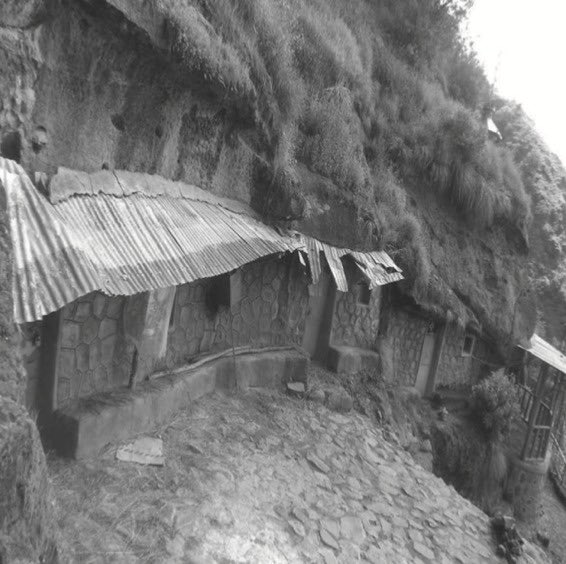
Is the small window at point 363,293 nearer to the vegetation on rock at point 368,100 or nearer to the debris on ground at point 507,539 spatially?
the vegetation on rock at point 368,100

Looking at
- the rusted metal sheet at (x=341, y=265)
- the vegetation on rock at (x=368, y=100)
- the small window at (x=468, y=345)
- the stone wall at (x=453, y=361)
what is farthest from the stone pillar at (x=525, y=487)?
the rusted metal sheet at (x=341, y=265)

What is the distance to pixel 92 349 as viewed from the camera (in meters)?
4.20

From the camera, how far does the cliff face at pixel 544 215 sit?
19156mm

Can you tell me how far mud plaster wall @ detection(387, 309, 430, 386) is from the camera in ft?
35.7

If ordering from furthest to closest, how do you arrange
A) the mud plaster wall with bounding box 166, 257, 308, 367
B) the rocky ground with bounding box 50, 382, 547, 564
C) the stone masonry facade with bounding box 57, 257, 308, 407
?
the mud plaster wall with bounding box 166, 257, 308, 367 < the stone masonry facade with bounding box 57, 257, 308, 407 < the rocky ground with bounding box 50, 382, 547, 564

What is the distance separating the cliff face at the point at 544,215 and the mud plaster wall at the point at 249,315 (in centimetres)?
1379

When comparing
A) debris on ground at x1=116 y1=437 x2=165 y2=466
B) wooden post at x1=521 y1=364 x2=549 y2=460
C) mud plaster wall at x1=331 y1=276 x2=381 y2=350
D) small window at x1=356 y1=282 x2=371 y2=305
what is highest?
small window at x1=356 y1=282 x2=371 y2=305

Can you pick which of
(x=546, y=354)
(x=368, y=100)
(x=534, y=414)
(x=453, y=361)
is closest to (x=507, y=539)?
(x=534, y=414)

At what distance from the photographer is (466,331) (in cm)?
1286

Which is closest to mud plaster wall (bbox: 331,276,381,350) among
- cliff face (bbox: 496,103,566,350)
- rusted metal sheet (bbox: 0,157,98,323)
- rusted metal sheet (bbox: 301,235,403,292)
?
rusted metal sheet (bbox: 301,235,403,292)

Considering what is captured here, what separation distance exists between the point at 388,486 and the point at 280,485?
1.83m

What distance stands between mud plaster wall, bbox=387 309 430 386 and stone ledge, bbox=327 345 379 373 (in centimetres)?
143

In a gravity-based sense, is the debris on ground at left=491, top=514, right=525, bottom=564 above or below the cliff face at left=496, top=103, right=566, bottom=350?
below

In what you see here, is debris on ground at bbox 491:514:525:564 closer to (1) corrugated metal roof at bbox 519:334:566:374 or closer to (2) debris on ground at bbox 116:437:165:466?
(2) debris on ground at bbox 116:437:165:466
